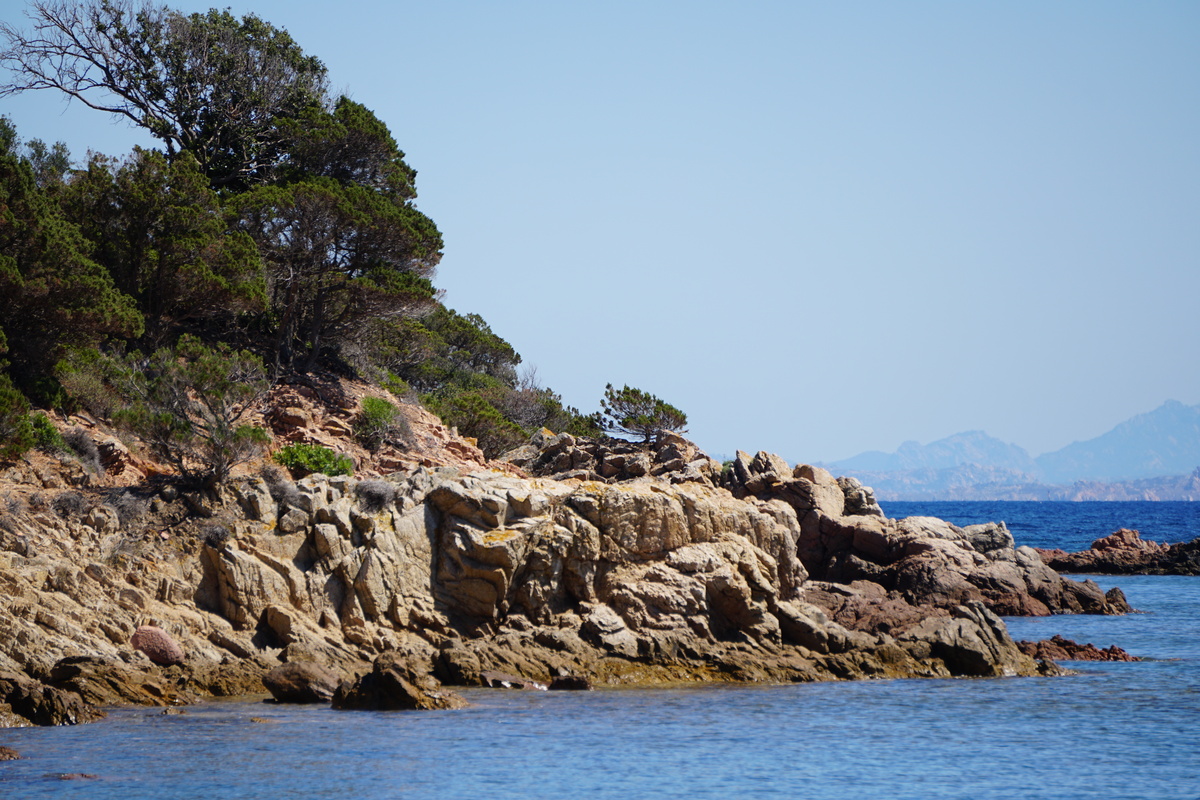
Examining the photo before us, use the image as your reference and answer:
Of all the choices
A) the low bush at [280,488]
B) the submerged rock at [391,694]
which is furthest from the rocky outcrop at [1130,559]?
the submerged rock at [391,694]

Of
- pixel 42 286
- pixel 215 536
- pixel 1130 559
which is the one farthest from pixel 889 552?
pixel 1130 559

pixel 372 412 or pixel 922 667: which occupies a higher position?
pixel 372 412

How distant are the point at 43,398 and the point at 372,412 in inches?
347

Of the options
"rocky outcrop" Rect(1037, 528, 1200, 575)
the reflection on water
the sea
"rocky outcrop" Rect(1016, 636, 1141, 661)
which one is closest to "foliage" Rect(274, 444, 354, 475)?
the sea

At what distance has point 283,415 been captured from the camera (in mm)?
32062

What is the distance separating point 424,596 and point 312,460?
219 inches

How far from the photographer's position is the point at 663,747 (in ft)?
64.6

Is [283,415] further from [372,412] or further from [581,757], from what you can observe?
[581,757]

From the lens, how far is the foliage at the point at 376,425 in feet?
109

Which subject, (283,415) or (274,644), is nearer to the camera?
(274,644)

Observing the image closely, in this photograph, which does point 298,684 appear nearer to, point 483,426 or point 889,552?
point 483,426

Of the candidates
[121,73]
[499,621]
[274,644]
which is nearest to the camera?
[274,644]

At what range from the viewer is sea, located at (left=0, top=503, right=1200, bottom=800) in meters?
17.0

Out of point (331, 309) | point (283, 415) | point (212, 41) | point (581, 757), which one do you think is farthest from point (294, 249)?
point (581, 757)
